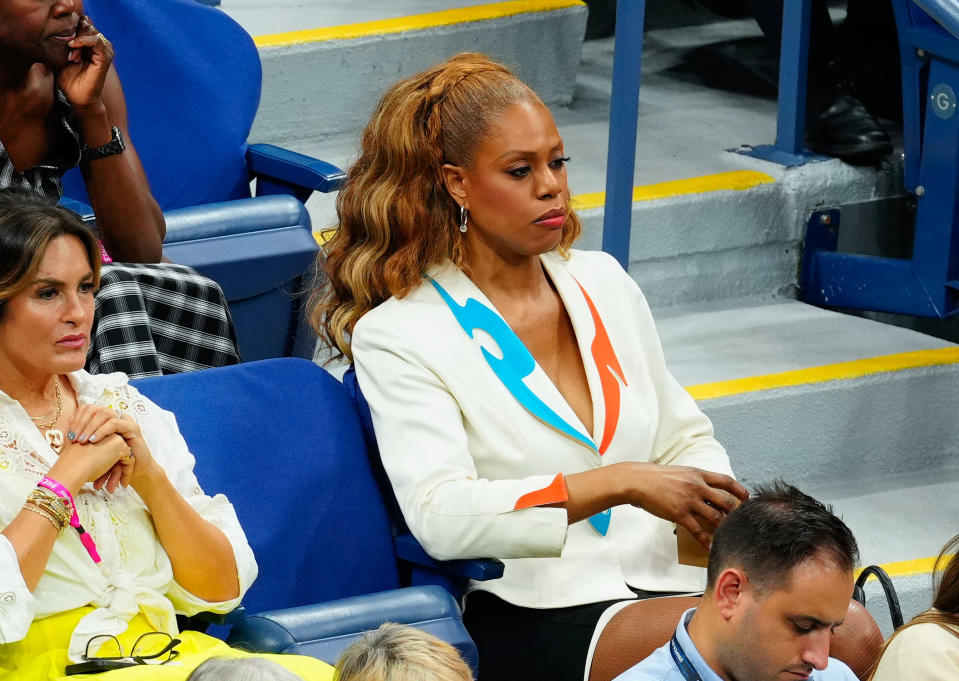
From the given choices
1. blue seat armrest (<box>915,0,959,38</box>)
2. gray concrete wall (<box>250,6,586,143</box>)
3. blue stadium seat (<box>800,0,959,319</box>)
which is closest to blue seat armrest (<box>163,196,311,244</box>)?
gray concrete wall (<box>250,6,586,143</box>)

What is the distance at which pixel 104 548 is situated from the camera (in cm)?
178

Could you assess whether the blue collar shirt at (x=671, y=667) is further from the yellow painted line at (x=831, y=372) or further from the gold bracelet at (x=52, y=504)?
the yellow painted line at (x=831, y=372)

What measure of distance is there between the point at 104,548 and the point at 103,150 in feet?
2.95

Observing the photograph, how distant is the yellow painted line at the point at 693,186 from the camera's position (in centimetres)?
343

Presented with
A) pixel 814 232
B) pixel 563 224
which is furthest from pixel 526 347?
pixel 814 232

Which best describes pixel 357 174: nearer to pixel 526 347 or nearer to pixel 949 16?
pixel 526 347

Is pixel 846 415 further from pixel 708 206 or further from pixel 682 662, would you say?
pixel 682 662

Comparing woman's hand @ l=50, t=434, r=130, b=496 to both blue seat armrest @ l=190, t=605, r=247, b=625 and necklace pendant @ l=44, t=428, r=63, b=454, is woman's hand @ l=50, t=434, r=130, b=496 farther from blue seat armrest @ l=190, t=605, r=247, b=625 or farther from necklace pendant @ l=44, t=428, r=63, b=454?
blue seat armrest @ l=190, t=605, r=247, b=625

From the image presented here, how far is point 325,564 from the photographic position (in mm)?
2104

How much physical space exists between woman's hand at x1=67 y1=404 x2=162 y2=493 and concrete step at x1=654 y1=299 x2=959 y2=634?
1456 millimetres

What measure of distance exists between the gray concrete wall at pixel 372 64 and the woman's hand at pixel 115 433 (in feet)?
6.67

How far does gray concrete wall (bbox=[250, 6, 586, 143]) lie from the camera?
3.75m

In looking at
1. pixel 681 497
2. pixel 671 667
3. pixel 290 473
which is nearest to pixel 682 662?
pixel 671 667

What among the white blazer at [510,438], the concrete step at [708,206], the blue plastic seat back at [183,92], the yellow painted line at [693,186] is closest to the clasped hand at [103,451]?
the white blazer at [510,438]
